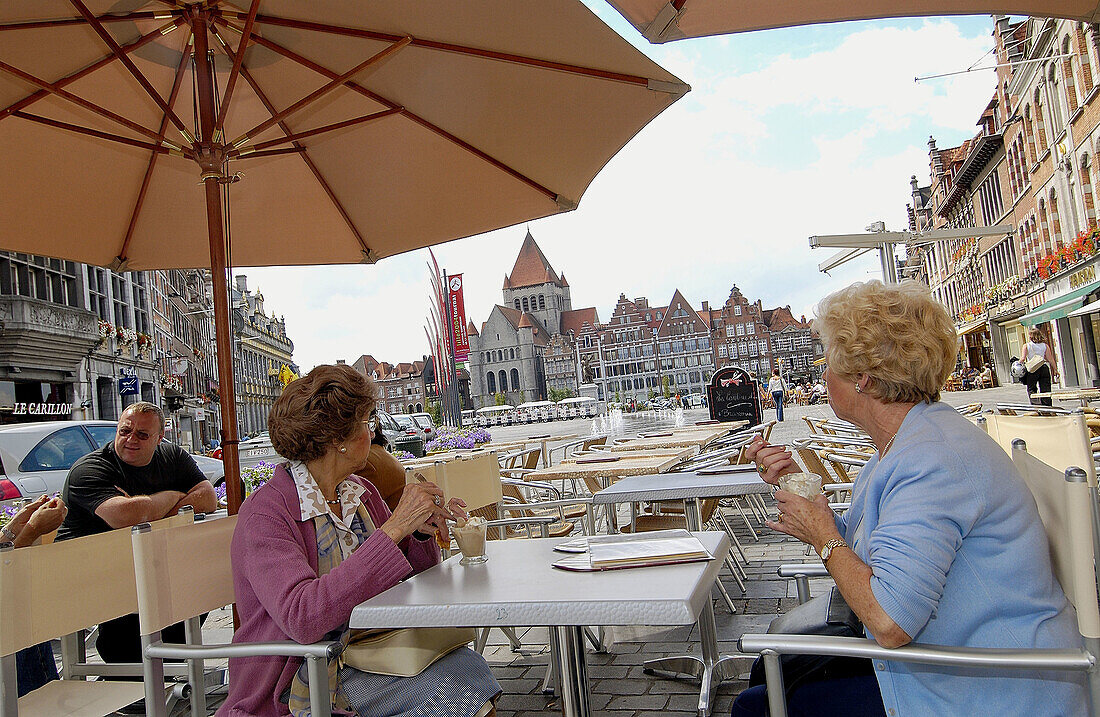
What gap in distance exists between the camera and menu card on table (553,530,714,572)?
2021 millimetres

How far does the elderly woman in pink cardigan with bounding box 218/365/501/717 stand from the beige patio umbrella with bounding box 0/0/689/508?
1.01m

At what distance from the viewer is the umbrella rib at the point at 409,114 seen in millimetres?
3371

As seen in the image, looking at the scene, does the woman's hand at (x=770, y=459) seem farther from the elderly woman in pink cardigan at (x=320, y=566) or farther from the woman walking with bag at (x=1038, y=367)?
the woman walking with bag at (x=1038, y=367)

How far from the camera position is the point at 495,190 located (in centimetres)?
403

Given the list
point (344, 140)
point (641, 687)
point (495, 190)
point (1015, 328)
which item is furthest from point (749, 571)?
point (1015, 328)

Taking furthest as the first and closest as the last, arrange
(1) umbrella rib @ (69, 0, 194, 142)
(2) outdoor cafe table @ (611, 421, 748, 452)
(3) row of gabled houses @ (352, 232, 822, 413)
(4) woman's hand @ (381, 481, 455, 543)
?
(3) row of gabled houses @ (352, 232, 822, 413) → (2) outdoor cafe table @ (611, 421, 748, 452) → (1) umbrella rib @ (69, 0, 194, 142) → (4) woman's hand @ (381, 481, 455, 543)

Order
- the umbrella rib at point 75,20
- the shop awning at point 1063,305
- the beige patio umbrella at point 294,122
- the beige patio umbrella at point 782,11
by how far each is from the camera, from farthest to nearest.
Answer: the shop awning at point 1063,305
the beige patio umbrella at point 294,122
the umbrella rib at point 75,20
the beige patio umbrella at point 782,11

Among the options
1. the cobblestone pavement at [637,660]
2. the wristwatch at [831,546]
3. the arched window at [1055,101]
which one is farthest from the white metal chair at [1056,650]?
the arched window at [1055,101]

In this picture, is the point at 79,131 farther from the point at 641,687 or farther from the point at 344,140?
the point at 641,687

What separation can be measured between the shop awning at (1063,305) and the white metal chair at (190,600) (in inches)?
800

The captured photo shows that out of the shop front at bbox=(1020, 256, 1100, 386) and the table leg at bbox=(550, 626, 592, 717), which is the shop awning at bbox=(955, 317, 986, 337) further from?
the table leg at bbox=(550, 626, 592, 717)

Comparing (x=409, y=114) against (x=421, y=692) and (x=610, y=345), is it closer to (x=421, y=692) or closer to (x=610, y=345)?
(x=421, y=692)

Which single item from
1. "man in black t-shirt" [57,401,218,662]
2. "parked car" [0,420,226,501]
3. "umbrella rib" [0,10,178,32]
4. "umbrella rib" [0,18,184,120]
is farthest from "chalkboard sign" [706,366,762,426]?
"umbrella rib" [0,10,178,32]

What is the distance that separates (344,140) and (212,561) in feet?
7.59
